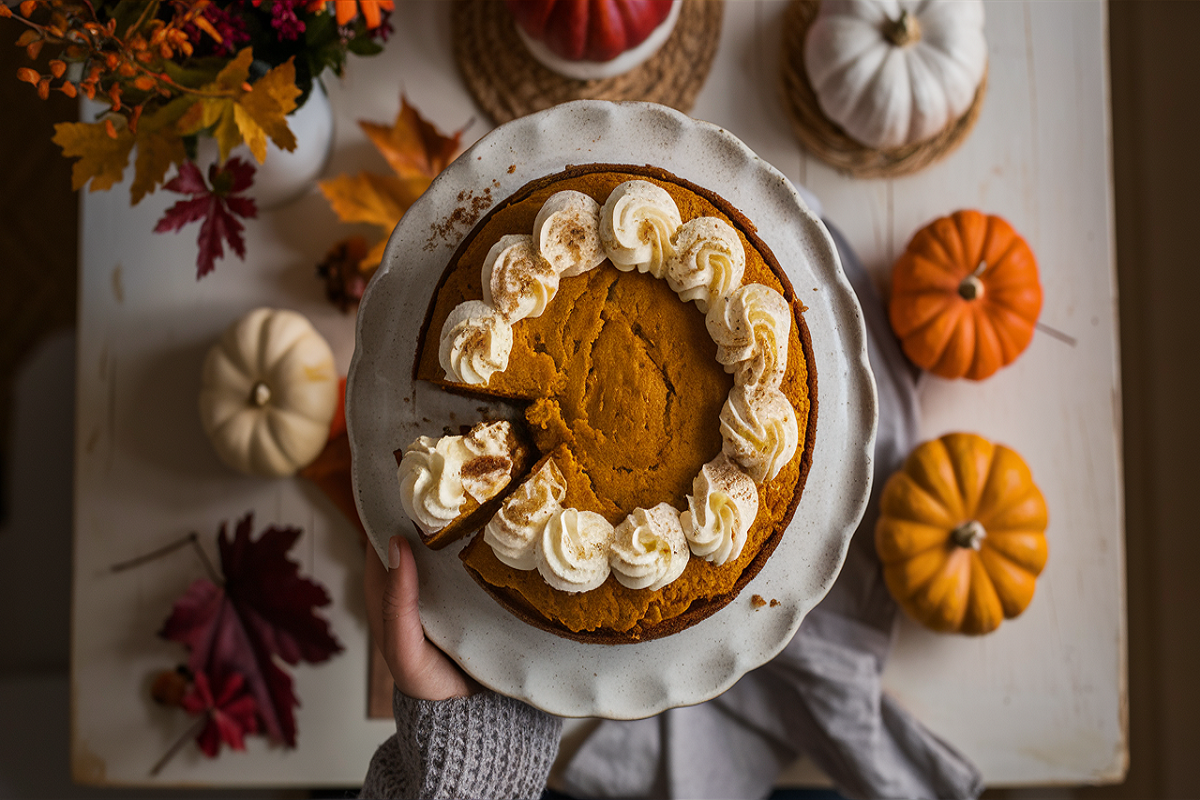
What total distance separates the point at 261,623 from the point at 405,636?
67cm

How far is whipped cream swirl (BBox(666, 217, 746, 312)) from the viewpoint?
4.37 feet

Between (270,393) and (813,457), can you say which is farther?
(270,393)

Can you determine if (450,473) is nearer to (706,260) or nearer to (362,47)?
(706,260)

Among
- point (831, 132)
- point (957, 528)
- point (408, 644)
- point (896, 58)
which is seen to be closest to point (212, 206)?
point (408, 644)

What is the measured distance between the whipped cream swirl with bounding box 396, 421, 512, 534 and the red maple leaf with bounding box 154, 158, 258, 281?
2.20ft

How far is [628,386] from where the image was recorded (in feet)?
4.57

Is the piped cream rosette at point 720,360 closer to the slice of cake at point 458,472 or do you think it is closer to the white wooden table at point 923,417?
the slice of cake at point 458,472

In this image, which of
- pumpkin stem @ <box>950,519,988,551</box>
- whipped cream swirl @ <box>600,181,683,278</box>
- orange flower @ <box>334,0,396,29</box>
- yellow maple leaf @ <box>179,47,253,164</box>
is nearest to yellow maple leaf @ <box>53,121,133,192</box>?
yellow maple leaf @ <box>179,47,253,164</box>

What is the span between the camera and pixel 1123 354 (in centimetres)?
282

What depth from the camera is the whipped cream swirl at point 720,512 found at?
4.29 feet

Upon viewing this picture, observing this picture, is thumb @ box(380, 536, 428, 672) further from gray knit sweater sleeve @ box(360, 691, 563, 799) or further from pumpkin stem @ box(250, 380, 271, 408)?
pumpkin stem @ box(250, 380, 271, 408)

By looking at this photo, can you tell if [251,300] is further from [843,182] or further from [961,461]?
[961,461]

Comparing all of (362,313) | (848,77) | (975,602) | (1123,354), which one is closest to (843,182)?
(848,77)

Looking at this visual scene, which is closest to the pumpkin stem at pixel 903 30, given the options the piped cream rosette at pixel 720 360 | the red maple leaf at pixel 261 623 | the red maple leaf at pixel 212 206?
the piped cream rosette at pixel 720 360
